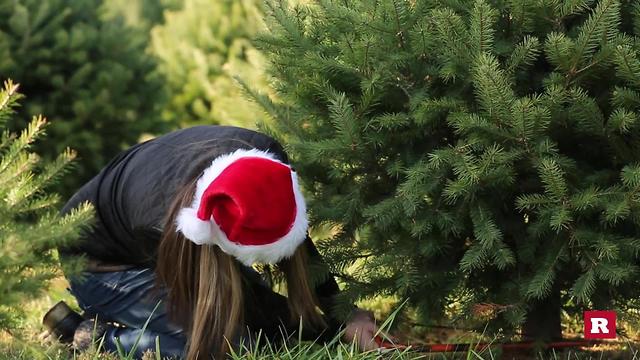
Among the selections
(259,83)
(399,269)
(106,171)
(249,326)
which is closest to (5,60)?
(259,83)

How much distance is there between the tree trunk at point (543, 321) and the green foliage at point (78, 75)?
3.54 metres

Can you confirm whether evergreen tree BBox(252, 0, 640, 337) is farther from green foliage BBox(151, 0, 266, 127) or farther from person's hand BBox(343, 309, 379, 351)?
green foliage BBox(151, 0, 266, 127)

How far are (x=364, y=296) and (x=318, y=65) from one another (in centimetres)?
74

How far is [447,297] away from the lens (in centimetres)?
291

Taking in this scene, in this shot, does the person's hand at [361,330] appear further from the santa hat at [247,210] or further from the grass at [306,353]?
the santa hat at [247,210]

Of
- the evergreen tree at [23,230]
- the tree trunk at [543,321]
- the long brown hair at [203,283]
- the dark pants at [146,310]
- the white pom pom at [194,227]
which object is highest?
the evergreen tree at [23,230]

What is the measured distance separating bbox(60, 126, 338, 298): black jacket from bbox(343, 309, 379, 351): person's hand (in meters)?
0.16

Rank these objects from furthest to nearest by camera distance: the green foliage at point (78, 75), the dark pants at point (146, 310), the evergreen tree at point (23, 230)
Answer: the green foliage at point (78, 75)
the dark pants at point (146, 310)
the evergreen tree at point (23, 230)

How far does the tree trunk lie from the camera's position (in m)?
2.95

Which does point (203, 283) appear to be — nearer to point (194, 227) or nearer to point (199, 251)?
point (199, 251)

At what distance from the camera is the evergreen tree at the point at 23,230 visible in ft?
7.05

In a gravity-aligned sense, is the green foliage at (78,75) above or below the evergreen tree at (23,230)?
below

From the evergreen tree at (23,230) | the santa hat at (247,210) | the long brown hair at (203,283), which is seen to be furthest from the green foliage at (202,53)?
the evergreen tree at (23,230)

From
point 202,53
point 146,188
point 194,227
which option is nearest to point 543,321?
point 194,227
